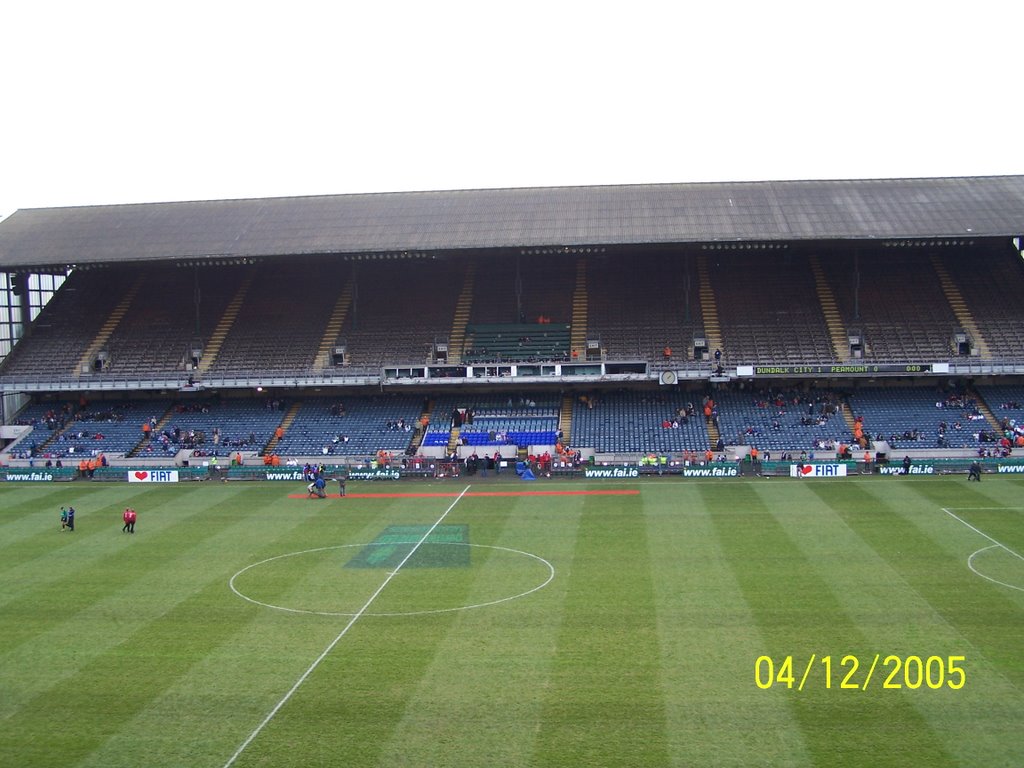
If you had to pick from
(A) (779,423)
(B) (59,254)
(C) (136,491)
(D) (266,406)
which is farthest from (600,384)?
(B) (59,254)

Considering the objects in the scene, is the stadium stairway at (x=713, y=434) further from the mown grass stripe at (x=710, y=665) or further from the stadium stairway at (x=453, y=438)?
the mown grass stripe at (x=710, y=665)

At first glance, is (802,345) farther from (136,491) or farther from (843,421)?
(136,491)

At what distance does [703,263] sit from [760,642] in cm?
4378

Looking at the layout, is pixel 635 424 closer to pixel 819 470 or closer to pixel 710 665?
pixel 819 470

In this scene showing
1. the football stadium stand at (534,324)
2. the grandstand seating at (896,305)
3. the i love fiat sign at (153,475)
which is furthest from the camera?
the grandstand seating at (896,305)

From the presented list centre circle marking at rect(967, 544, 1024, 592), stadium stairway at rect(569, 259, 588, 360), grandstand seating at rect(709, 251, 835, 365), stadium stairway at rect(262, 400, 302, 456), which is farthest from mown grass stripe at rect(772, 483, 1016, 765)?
stadium stairway at rect(262, 400, 302, 456)

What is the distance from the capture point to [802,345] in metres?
58.6

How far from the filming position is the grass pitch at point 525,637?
63.8ft

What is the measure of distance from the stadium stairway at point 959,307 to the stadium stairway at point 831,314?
6.80 metres

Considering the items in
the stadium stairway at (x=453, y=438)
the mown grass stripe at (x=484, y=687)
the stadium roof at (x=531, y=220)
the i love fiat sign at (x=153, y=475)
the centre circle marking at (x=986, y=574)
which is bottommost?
the mown grass stripe at (x=484, y=687)

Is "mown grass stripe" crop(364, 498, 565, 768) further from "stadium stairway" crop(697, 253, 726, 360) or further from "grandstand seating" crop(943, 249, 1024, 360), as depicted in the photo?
"grandstand seating" crop(943, 249, 1024, 360)
